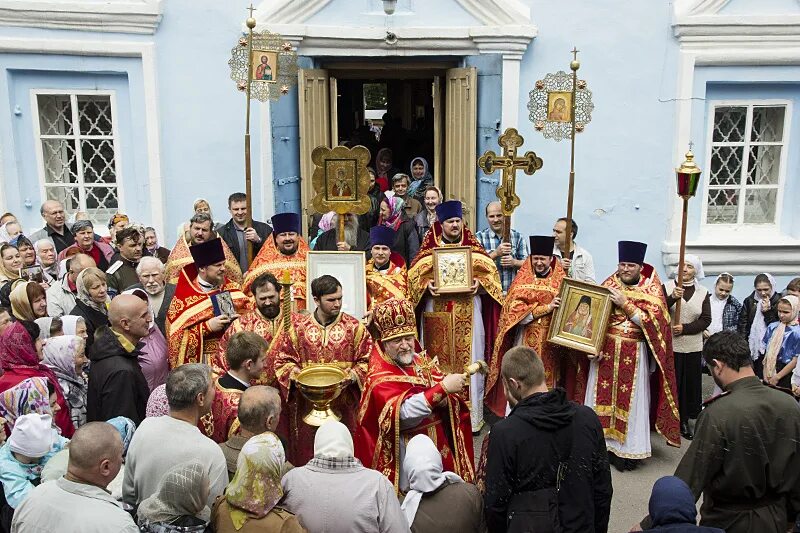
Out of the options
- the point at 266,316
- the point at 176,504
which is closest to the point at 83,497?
the point at 176,504

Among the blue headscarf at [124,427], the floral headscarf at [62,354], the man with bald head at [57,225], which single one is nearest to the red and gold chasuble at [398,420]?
the blue headscarf at [124,427]

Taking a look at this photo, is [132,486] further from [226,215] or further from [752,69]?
[752,69]

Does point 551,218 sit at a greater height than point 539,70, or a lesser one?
lesser

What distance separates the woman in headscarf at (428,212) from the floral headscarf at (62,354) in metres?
4.41

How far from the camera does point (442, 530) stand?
12.2ft

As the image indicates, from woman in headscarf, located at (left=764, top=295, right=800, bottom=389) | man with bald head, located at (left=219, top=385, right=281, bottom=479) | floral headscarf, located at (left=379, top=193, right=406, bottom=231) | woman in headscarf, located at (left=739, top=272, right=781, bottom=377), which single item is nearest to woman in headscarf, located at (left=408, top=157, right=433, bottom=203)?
floral headscarf, located at (left=379, top=193, right=406, bottom=231)

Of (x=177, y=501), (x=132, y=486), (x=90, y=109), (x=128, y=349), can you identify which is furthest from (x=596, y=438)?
(x=90, y=109)

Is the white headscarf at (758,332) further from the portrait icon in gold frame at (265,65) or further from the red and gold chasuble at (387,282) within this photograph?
the portrait icon in gold frame at (265,65)

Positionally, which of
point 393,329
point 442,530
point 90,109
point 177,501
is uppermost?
point 90,109

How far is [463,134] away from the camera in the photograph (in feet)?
34.7

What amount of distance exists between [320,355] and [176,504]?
8.04ft

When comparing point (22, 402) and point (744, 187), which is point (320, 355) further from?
point (744, 187)

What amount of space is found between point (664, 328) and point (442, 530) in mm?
3809

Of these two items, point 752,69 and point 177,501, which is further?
point 752,69
